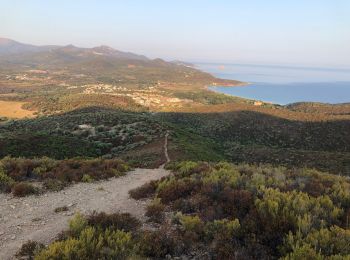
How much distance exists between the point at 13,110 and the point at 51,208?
357 feet

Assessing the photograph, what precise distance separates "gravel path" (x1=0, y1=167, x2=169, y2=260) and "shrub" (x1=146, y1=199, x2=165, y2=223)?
0.87 feet

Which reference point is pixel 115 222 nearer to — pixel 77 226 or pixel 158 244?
pixel 77 226

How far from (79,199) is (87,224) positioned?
12.8 feet

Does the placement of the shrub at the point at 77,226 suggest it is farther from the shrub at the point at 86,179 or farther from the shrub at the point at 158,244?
the shrub at the point at 86,179

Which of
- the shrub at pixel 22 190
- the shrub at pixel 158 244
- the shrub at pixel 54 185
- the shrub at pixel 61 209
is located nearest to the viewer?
the shrub at pixel 158 244

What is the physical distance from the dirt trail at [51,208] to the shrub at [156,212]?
0.87 ft

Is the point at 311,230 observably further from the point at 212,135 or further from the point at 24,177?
the point at 212,135

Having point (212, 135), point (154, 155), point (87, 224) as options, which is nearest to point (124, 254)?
point (87, 224)

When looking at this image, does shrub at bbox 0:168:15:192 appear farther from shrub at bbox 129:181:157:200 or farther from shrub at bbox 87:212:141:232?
shrub at bbox 87:212:141:232

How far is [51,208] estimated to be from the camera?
10.7 meters

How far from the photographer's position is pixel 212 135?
184ft

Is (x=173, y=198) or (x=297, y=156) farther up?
(x=173, y=198)

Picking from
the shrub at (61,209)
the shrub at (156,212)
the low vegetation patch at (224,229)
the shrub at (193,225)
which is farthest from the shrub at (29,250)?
the shrub at (193,225)

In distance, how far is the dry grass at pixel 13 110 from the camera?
324ft
